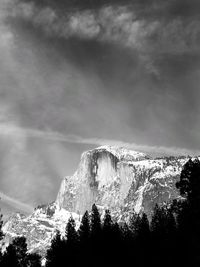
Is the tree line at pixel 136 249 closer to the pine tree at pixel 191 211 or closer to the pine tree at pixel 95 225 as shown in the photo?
the pine tree at pixel 191 211

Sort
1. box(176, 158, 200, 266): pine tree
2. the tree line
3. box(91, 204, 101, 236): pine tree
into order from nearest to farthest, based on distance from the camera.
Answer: box(176, 158, 200, 266): pine tree < the tree line < box(91, 204, 101, 236): pine tree

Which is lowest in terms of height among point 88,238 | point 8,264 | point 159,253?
point 8,264

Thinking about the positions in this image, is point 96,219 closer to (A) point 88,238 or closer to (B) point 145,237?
(A) point 88,238

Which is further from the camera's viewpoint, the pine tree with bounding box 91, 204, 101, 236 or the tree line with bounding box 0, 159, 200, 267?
the pine tree with bounding box 91, 204, 101, 236

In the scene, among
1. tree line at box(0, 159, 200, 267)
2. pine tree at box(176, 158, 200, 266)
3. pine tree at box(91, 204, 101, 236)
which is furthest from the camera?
pine tree at box(91, 204, 101, 236)

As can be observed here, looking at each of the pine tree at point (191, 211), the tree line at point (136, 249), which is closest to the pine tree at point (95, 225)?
the tree line at point (136, 249)

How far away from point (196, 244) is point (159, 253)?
12.9 m

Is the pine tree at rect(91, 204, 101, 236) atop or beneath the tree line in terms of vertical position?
atop

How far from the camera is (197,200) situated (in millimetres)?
46594

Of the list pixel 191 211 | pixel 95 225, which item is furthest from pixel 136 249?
pixel 191 211

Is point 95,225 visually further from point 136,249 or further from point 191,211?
point 191,211

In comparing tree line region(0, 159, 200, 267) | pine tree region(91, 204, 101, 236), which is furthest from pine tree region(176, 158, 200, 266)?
pine tree region(91, 204, 101, 236)

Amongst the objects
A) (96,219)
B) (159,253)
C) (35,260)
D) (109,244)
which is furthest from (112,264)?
(96,219)

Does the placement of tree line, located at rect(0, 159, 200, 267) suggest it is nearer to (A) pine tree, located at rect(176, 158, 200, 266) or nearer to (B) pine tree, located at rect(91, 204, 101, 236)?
(A) pine tree, located at rect(176, 158, 200, 266)
